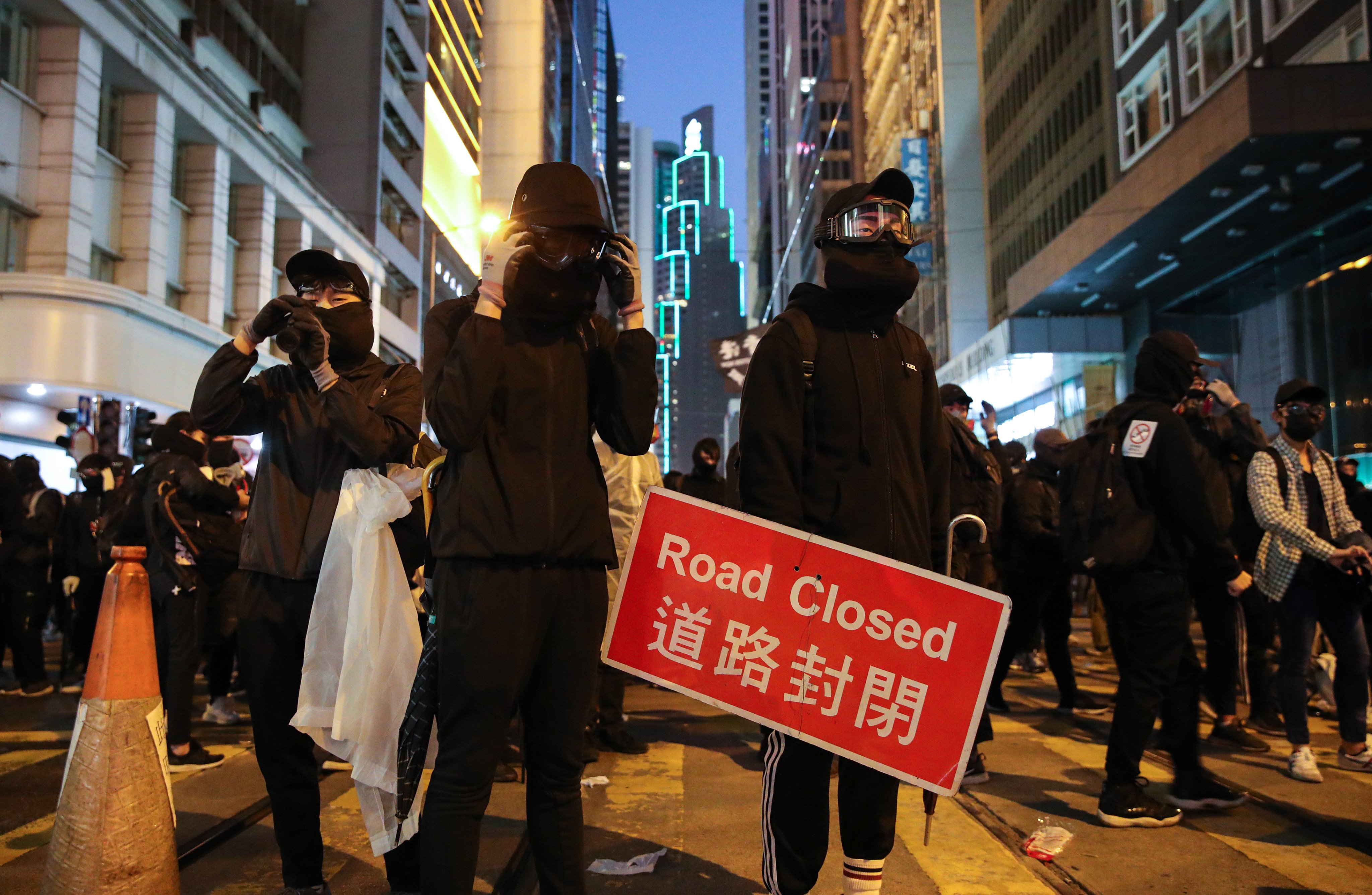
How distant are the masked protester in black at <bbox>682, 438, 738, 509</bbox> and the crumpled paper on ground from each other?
5.02 meters

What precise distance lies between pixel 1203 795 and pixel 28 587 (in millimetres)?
9175

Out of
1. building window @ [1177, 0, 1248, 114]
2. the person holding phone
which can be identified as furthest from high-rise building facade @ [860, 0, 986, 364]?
the person holding phone

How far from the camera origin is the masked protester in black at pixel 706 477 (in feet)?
30.0

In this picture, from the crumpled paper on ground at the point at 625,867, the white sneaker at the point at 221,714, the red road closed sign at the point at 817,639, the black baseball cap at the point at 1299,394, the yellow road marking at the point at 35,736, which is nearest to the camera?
the red road closed sign at the point at 817,639

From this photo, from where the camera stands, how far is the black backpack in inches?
187

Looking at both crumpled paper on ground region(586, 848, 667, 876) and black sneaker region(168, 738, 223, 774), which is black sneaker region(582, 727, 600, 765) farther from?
black sneaker region(168, 738, 223, 774)

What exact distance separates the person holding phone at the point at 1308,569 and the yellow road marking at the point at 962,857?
87.1 inches

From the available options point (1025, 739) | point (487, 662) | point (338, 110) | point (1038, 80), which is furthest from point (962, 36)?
point (487, 662)

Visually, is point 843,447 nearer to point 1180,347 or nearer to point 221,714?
point 1180,347

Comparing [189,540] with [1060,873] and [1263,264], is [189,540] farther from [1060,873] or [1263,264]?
[1263,264]

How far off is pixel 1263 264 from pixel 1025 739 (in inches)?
985

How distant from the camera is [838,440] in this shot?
3209mm

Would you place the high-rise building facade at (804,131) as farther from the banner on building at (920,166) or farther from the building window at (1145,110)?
the building window at (1145,110)

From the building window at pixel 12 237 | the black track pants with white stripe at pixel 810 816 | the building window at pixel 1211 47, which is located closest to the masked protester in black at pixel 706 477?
the black track pants with white stripe at pixel 810 816
